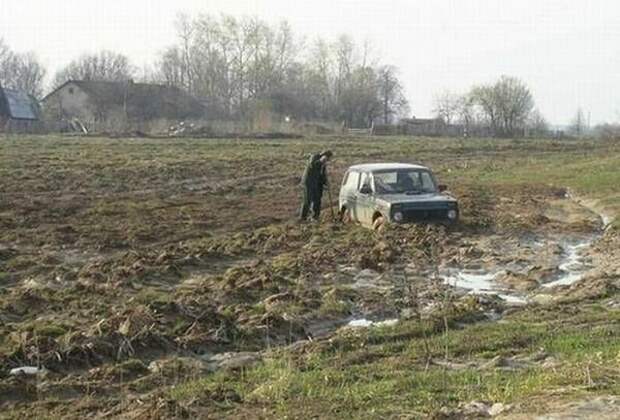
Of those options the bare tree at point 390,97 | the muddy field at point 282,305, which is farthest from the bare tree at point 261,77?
the muddy field at point 282,305

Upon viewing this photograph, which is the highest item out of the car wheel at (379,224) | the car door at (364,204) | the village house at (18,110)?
the village house at (18,110)

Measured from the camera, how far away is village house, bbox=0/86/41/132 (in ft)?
266

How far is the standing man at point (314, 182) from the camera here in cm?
2052

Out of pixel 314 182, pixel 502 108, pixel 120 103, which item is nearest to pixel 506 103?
pixel 502 108

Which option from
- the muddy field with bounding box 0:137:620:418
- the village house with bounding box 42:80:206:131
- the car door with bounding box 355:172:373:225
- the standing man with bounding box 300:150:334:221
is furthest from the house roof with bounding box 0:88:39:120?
the car door with bounding box 355:172:373:225

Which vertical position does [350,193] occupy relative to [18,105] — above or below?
below

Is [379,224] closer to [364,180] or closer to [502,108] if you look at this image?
[364,180]

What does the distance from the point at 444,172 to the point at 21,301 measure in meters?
29.8

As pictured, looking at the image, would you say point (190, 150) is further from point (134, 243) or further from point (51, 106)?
point (51, 106)

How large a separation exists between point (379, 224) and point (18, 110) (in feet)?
254

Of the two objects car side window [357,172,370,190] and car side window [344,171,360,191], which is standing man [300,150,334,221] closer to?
car side window [344,171,360,191]

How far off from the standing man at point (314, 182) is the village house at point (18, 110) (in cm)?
6262

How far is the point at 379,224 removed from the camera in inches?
701

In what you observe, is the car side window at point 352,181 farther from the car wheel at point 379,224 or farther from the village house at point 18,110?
the village house at point 18,110
